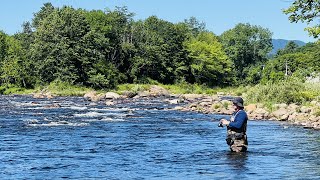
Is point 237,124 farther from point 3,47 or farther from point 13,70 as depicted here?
point 3,47

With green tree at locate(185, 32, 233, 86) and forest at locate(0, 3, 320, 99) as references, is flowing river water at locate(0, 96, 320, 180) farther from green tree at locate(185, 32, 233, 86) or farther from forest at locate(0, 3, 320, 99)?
green tree at locate(185, 32, 233, 86)

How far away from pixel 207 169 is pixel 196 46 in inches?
3777

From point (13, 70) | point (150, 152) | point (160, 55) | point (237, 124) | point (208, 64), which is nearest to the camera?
point (237, 124)

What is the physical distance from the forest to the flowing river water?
48082 mm

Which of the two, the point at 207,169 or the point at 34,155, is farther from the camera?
the point at 34,155

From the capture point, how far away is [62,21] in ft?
280

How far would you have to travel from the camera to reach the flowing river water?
13266 millimetres

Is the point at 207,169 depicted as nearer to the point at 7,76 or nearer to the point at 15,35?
the point at 7,76

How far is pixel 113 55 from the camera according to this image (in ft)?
318

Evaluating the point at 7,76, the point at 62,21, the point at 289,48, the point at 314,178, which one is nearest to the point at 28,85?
the point at 7,76

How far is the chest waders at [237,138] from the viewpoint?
15.5 m

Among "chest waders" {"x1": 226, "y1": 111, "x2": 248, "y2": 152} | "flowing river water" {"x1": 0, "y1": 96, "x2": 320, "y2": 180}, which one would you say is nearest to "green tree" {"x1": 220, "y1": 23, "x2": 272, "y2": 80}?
"flowing river water" {"x1": 0, "y1": 96, "x2": 320, "y2": 180}

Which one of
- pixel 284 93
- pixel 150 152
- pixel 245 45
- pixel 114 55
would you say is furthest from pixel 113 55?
pixel 150 152

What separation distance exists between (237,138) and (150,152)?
2953 mm
